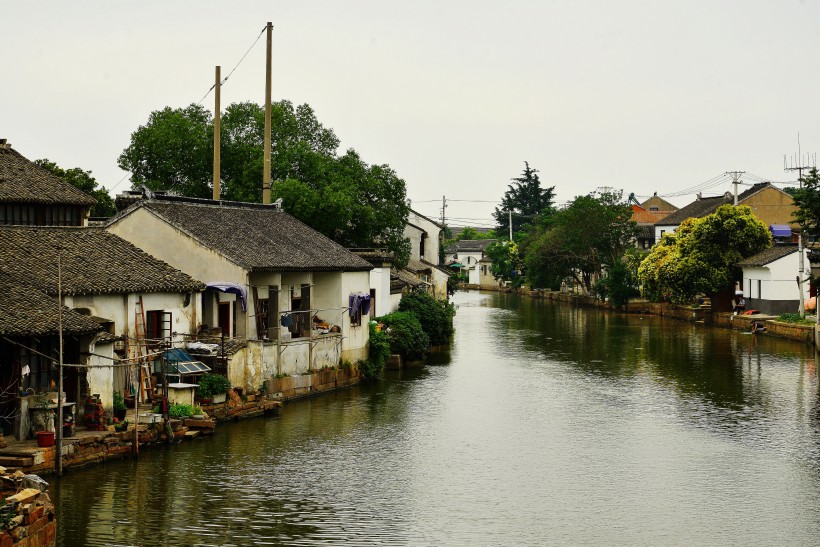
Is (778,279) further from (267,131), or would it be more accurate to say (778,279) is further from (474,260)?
(474,260)

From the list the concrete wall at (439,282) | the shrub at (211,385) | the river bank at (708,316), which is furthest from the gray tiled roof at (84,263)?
the concrete wall at (439,282)

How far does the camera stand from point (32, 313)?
76.9 feet

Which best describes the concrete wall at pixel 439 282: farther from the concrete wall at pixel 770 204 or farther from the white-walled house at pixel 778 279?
the concrete wall at pixel 770 204

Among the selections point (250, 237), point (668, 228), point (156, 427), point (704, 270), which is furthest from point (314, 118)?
point (668, 228)

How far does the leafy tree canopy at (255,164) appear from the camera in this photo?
175 feet

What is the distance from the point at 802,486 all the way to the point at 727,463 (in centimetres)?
256

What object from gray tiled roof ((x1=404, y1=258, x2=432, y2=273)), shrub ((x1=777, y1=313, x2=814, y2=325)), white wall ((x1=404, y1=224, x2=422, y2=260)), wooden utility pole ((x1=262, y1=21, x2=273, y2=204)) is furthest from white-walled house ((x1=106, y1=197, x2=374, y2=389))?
white wall ((x1=404, y1=224, x2=422, y2=260))

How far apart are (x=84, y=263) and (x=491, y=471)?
12252 mm

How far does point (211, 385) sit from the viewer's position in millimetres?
29875

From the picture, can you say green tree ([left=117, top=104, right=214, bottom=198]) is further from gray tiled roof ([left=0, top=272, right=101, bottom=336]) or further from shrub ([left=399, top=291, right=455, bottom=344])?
gray tiled roof ([left=0, top=272, right=101, bottom=336])

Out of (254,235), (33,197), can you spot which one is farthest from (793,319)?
(33,197)

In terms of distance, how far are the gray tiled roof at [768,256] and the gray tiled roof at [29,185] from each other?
42200mm

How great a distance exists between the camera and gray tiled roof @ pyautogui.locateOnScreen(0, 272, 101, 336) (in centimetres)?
2247

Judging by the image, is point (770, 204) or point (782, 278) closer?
point (782, 278)
